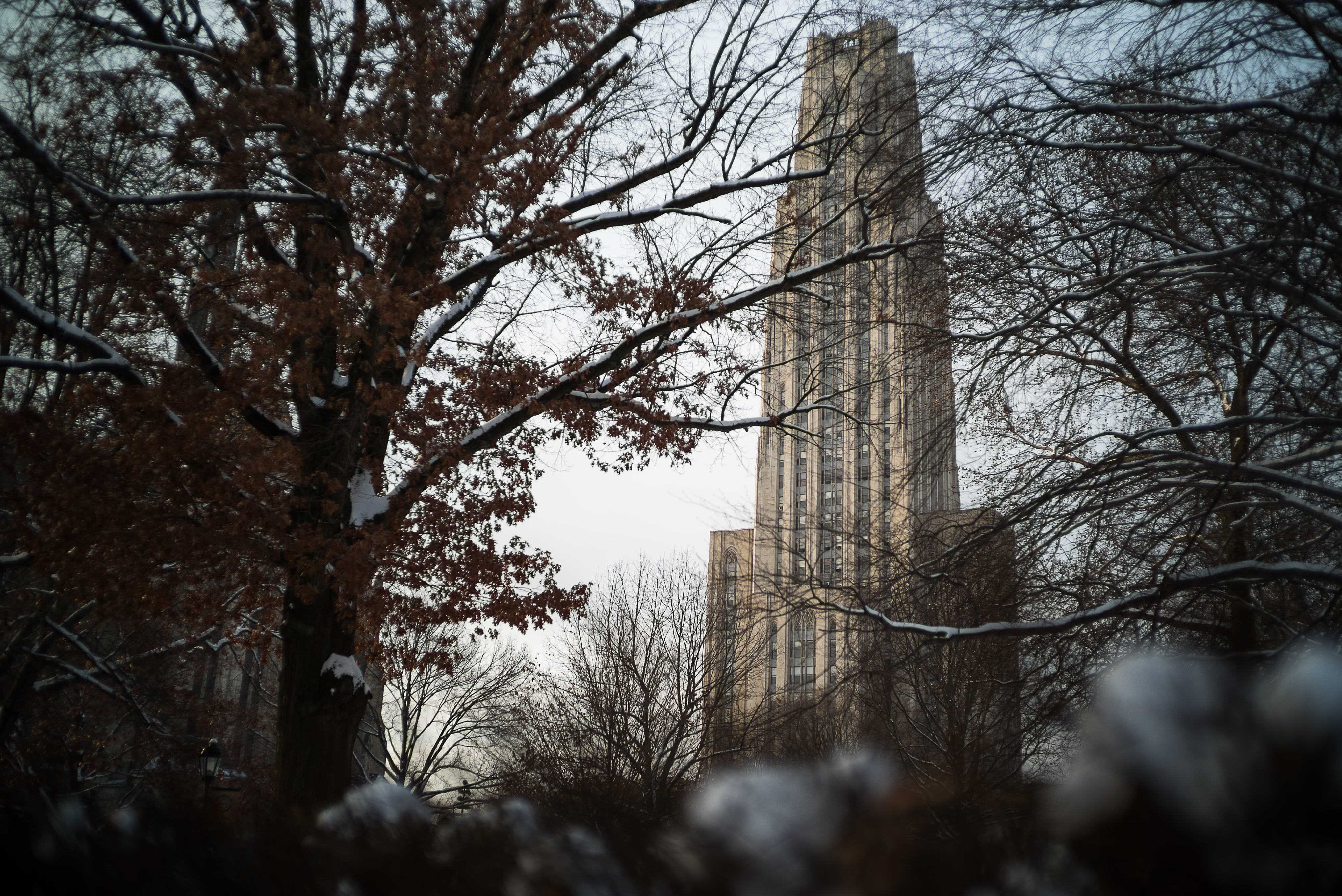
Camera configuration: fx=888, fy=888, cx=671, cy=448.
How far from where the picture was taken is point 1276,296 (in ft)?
23.2

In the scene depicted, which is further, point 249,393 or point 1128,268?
point 249,393

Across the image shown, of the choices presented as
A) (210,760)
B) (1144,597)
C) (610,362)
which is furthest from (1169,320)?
(210,760)

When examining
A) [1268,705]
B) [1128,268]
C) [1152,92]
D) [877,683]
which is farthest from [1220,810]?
[877,683]

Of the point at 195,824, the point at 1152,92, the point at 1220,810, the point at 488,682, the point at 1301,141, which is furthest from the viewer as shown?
the point at 488,682

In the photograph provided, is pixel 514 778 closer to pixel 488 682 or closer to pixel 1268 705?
pixel 488 682

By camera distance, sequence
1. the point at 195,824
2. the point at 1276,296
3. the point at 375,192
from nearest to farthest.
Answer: the point at 195,824
the point at 1276,296
the point at 375,192

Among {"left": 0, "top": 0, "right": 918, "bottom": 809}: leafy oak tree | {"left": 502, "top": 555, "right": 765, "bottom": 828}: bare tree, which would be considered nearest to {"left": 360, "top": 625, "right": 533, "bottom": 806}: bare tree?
{"left": 502, "top": 555, "right": 765, "bottom": 828}: bare tree

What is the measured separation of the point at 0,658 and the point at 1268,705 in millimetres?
18344

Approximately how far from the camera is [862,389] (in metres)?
10.6

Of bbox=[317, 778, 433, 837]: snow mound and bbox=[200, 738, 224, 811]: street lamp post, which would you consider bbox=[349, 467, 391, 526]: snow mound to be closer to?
bbox=[317, 778, 433, 837]: snow mound

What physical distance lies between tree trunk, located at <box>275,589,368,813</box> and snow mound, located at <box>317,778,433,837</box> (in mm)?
6924

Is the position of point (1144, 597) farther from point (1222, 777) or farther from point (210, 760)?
point (210, 760)

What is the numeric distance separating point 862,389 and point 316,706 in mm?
6829

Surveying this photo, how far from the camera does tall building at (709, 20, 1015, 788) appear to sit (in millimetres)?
8398
